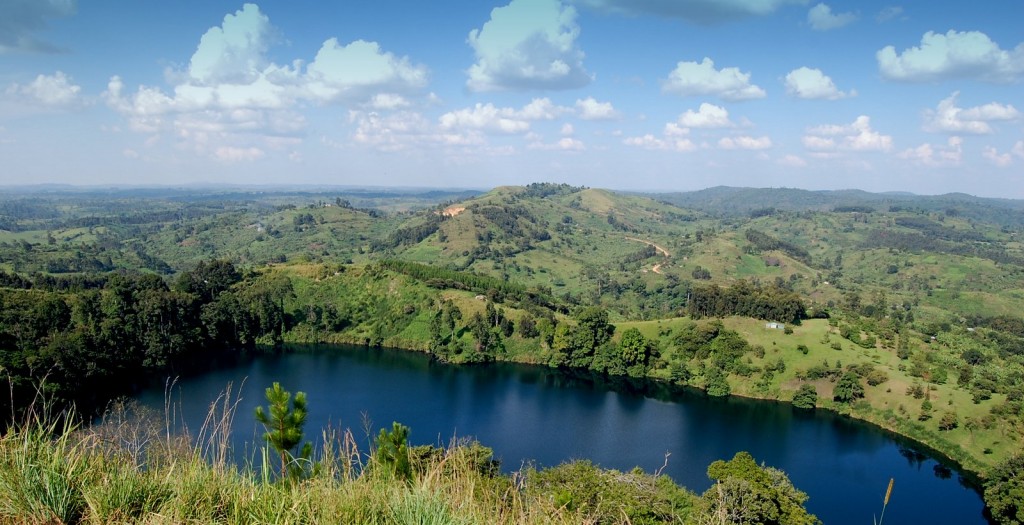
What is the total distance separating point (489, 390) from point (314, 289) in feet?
116

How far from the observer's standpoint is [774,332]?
63281mm

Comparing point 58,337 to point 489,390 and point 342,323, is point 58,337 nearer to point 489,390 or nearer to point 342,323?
point 342,323

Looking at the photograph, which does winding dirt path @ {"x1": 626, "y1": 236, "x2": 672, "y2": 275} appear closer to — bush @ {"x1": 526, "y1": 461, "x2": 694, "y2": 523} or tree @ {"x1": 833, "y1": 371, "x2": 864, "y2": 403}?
tree @ {"x1": 833, "y1": 371, "x2": 864, "y2": 403}

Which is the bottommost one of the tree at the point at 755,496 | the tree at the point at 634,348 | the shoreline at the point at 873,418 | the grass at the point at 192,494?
the shoreline at the point at 873,418

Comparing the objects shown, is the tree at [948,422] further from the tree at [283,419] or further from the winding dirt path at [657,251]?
the winding dirt path at [657,251]

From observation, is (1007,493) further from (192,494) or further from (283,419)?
(192,494)

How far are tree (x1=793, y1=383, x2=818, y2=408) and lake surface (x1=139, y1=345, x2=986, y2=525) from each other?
1.08 metres

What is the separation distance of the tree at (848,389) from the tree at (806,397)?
2011 mm

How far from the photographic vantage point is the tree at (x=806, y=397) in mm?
54250

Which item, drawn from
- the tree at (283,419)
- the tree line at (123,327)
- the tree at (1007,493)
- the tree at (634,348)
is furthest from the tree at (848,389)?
the tree line at (123,327)

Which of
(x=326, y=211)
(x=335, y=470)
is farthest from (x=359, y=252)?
(x=335, y=470)

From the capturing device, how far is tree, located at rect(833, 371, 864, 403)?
53281 millimetres

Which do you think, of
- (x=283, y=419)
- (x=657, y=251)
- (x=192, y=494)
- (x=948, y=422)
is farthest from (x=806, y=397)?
(x=657, y=251)

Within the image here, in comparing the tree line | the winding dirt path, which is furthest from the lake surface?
the winding dirt path
